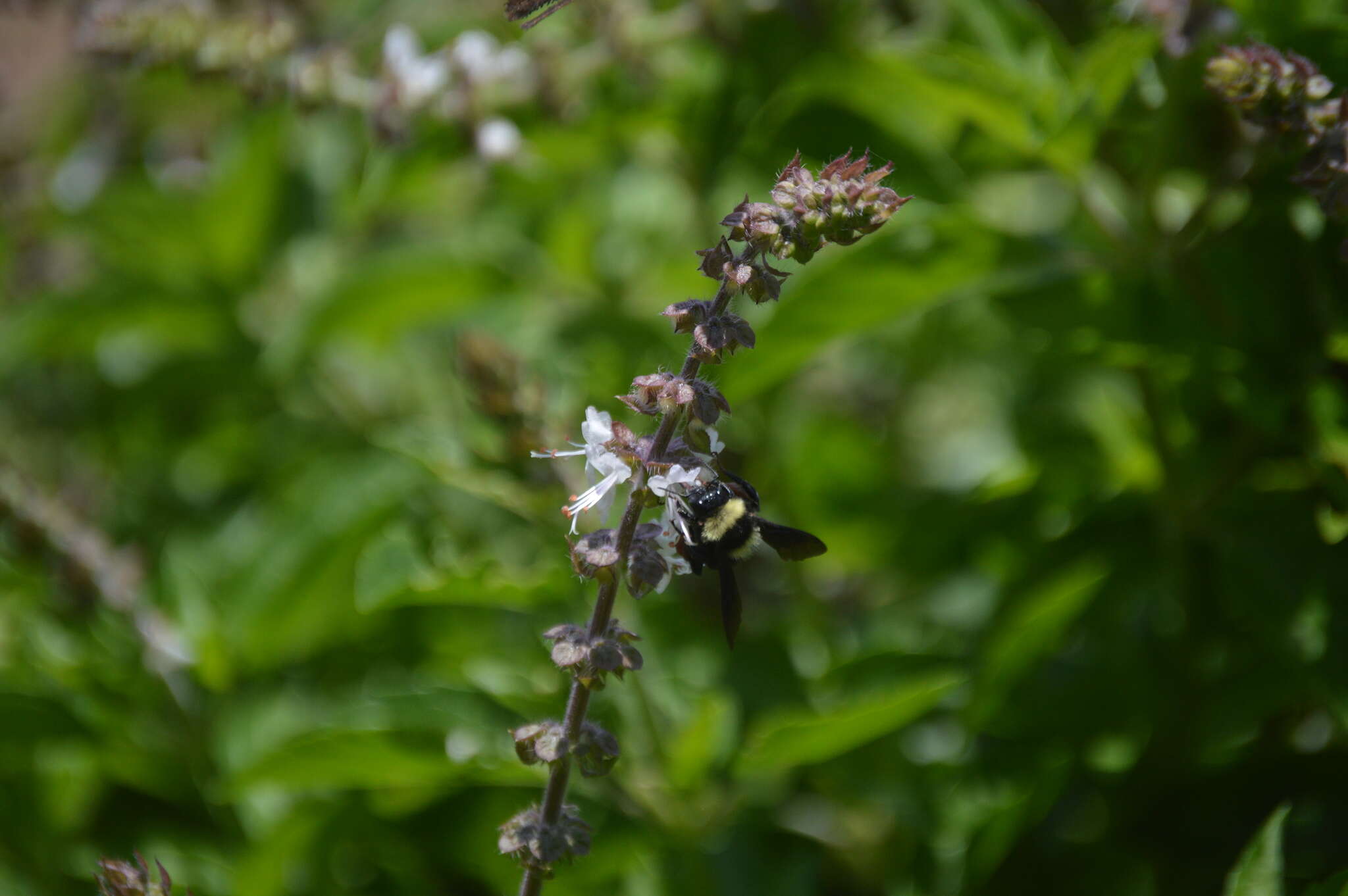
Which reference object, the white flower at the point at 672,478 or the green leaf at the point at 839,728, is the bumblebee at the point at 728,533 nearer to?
the white flower at the point at 672,478

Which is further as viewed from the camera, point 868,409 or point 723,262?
point 868,409

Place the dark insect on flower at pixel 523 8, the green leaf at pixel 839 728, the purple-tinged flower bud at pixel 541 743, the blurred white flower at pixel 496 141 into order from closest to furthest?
the dark insect on flower at pixel 523 8 → the purple-tinged flower bud at pixel 541 743 → the green leaf at pixel 839 728 → the blurred white flower at pixel 496 141

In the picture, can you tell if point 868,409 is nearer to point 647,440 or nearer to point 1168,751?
point 1168,751

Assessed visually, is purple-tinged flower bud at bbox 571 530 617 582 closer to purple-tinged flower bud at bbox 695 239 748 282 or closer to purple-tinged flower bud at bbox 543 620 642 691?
purple-tinged flower bud at bbox 543 620 642 691

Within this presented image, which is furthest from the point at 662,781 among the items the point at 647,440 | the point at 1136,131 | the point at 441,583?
the point at 1136,131

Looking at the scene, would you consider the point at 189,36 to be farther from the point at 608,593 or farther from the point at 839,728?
the point at 839,728

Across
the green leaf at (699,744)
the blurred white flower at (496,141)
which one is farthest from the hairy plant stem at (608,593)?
the blurred white flower at (496,141)
